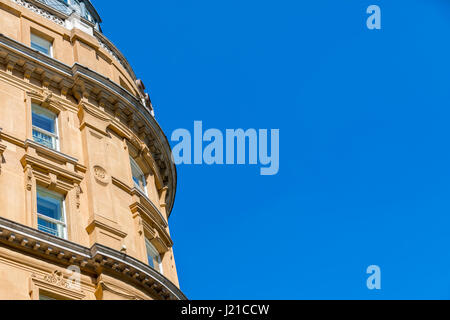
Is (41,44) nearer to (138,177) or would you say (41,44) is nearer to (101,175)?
(138,177)

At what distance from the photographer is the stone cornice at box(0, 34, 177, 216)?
3170 centimetres

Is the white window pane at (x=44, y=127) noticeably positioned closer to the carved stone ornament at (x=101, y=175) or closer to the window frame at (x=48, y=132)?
the window frame at (x=48, y=132)

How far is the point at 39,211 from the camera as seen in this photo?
27.5m

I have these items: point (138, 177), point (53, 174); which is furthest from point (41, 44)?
point (53, 174)

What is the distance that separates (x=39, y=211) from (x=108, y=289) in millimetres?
3940

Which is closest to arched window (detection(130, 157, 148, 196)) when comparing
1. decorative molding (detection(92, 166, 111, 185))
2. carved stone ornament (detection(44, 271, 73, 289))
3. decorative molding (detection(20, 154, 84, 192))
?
decorative molding (detection(92, 166, 111, 185))

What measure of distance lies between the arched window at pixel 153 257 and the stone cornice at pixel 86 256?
11.6 ft

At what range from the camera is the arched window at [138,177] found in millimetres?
34281

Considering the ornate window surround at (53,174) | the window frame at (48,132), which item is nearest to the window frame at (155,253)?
the ornate window surround at (53,174)

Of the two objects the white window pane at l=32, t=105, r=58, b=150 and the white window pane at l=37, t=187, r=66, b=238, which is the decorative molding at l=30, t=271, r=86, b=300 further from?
the white window pane at l=32, t=105, r=58, b=150

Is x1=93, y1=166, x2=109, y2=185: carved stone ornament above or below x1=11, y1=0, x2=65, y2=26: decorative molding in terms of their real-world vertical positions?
below

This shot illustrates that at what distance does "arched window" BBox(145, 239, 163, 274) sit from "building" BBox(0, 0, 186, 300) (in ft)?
0.25
